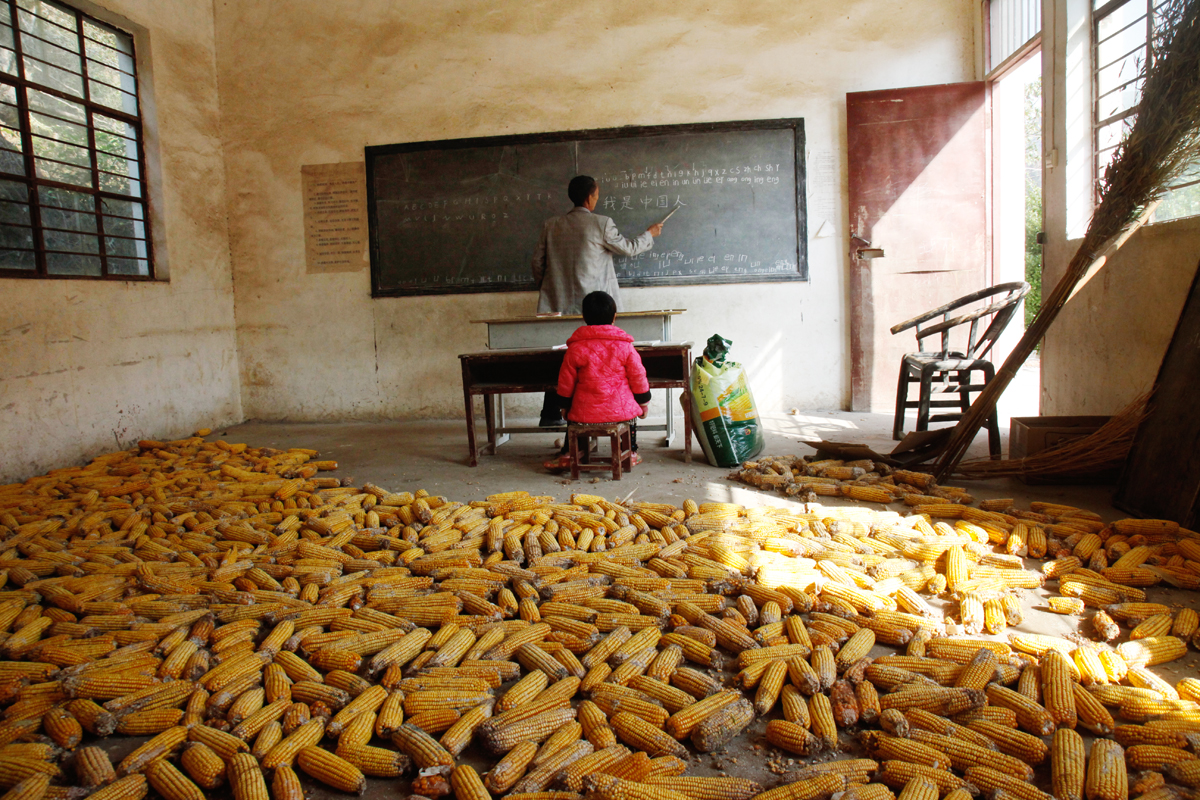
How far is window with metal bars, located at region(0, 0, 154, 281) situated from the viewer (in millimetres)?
5297

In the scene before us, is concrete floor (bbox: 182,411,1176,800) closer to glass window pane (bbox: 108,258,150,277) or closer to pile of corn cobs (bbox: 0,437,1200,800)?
pile of corn cobs (bbox: 0,437,1200,800)

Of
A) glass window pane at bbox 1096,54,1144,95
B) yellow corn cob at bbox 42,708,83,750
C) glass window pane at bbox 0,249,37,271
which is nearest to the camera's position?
yellow corn cob at bbox 42,708,83,750

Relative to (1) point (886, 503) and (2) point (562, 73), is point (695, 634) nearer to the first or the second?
(1) point (886, 503)

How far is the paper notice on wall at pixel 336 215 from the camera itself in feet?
23.9

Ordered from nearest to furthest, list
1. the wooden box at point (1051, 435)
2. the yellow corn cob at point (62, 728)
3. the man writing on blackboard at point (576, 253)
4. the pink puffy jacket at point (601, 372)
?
the yellow corn cob at point (62, 728) → the wooden box at point (1051, 435) → the pink puffy jacket at point (601, 372) → the man writing on blackboard at point (576, 253)

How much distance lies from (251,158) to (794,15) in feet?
18.2

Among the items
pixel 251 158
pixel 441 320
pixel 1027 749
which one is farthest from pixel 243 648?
pixel 251 158

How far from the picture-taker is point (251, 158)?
24.2 feet

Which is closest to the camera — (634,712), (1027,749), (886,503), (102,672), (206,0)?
(1027,749)

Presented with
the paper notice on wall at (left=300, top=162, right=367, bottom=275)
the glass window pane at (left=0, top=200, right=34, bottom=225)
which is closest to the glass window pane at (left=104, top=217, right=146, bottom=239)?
the glass window pane at (left=0, top=200, right=34, bottom=225)

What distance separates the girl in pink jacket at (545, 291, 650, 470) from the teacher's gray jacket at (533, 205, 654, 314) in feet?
4.66

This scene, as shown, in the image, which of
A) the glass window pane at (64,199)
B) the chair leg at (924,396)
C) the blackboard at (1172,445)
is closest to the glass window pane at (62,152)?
the glass window pane at (64,199)

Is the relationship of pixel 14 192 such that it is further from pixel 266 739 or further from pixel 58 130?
pixel 266 739

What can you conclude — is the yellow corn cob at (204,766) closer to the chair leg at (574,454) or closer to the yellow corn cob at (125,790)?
the yellow corn cob at (125,790)
